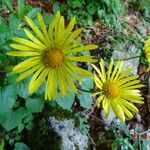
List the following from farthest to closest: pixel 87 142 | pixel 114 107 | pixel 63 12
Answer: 1. pixel 63 12
2. pixel 87 142
3. pixel 114 107

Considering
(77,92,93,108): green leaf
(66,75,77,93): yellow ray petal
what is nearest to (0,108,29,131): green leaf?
(77,92,93,108): green leaf

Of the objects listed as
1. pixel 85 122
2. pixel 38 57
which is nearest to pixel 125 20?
pixel 85 122

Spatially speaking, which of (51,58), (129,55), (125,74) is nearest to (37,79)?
(51,58)

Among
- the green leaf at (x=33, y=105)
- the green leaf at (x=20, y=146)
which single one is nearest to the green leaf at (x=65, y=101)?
the green leaf at (x=33, y=105)

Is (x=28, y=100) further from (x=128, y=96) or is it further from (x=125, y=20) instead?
(x=125, y=20)

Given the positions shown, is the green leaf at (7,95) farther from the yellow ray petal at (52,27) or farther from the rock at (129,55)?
the rock at (129,55)
